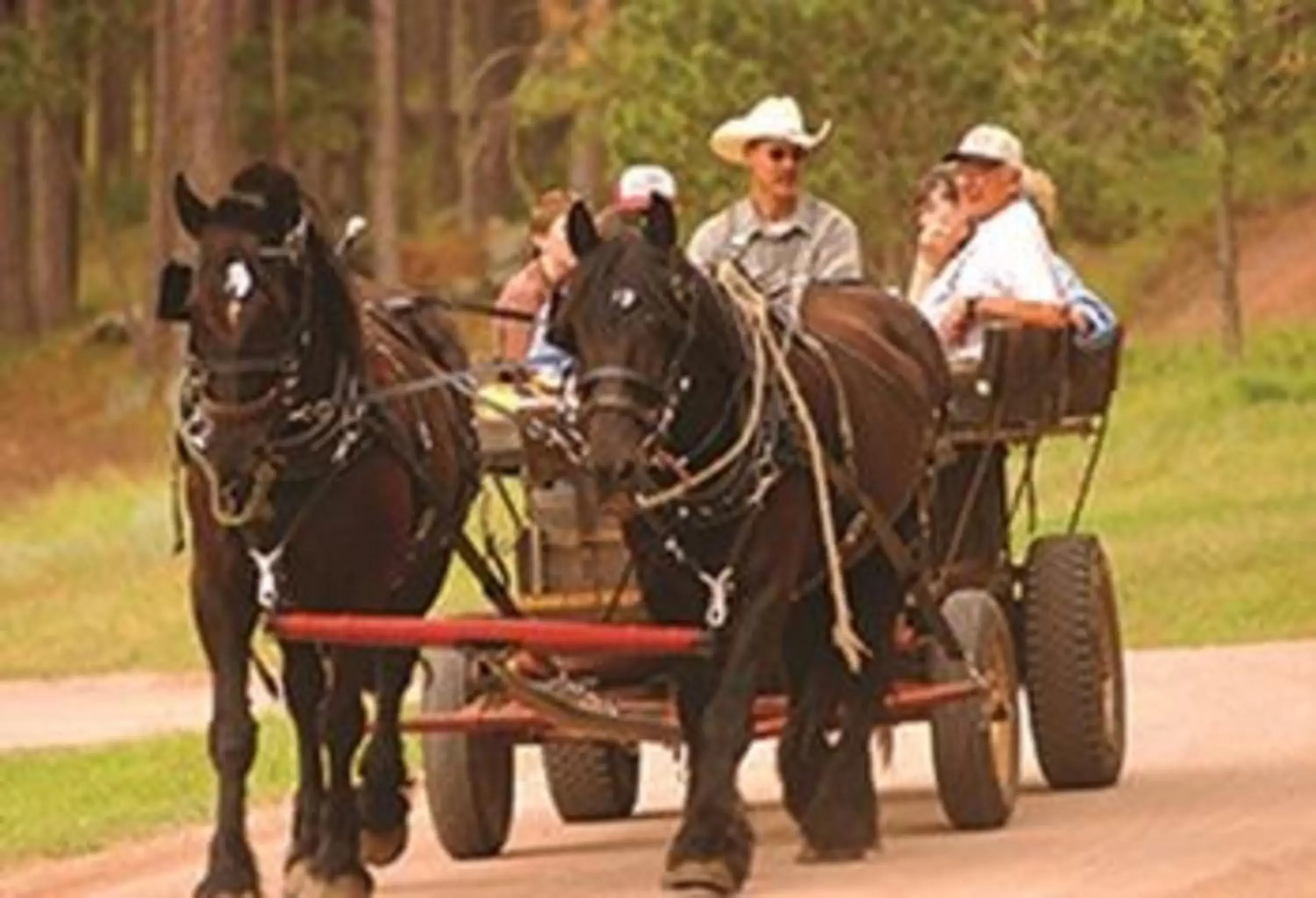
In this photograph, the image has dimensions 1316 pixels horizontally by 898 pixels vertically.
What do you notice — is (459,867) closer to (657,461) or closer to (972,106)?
(657,461)

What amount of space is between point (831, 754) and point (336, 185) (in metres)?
62.3

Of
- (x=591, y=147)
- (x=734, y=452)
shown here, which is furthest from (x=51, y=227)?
(x=734, y=452)

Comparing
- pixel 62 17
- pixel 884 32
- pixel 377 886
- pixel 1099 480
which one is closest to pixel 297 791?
pixel 377 886

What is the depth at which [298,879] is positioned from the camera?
1612 centimetres

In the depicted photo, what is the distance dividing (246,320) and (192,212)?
39 cm

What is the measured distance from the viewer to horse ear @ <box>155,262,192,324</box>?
1560 cm

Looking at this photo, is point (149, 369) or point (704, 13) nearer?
point (704, 13)

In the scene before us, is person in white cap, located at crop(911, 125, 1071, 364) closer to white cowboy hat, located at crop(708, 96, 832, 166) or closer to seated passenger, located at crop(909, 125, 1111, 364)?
seated passenger, located at crop(909, 125, 1111, 364)

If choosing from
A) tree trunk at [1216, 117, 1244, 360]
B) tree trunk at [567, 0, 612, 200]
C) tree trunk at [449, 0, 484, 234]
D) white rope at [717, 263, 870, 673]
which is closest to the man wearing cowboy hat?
white rope at [717, 263, 870, 673]

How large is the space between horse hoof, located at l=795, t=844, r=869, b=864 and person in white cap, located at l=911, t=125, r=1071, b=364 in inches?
98.0

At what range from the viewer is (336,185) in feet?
259

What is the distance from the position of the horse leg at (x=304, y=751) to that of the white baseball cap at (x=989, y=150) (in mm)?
3963

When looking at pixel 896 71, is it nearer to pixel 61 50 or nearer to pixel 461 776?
Answer: pixel 61 50

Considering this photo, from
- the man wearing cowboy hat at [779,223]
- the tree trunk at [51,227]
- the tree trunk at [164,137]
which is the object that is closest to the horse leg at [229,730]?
the man wearing cowboy hat at [779,223]
